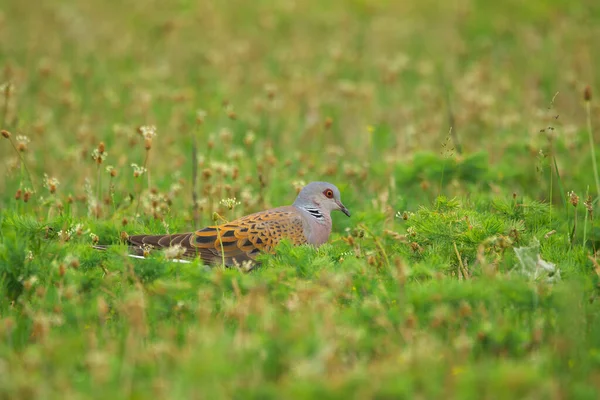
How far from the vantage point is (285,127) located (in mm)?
10188

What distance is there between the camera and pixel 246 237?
6.11 meters

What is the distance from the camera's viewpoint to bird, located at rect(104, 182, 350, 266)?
588cm

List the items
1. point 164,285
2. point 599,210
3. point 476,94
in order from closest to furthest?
point 164,285
point 599,210
point 476,94

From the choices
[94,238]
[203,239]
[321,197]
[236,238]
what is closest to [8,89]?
[94,238]

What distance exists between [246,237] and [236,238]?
7cm

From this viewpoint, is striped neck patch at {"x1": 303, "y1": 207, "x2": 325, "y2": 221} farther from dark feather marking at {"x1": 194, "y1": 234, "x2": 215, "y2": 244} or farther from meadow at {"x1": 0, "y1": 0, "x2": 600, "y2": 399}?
dark feather marking at {"x1": 194, "y1": 234, "x2": 215, "y2": 244}

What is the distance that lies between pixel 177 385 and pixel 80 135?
580 cm

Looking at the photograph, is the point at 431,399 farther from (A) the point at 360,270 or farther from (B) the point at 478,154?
(B) the point at 478,154

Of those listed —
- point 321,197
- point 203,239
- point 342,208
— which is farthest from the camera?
point 342,208

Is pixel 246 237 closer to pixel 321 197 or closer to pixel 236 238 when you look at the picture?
pixel 236 238

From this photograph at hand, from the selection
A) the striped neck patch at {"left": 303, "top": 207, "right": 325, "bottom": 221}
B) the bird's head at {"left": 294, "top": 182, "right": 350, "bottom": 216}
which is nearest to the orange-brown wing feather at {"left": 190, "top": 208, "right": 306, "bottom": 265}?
the striped neck patch at {"left": 303, "top": 207, "right": 325, "bottom": 221}

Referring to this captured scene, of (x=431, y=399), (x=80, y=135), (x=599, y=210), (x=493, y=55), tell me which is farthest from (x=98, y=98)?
(x=431, y=399)

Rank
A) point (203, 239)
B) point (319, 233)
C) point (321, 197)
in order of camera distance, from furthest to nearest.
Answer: point (321, 197), point (319, 233), point (203, 239)

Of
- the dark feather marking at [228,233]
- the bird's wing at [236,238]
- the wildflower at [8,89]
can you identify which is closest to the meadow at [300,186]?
the wildflower at [8,89]
